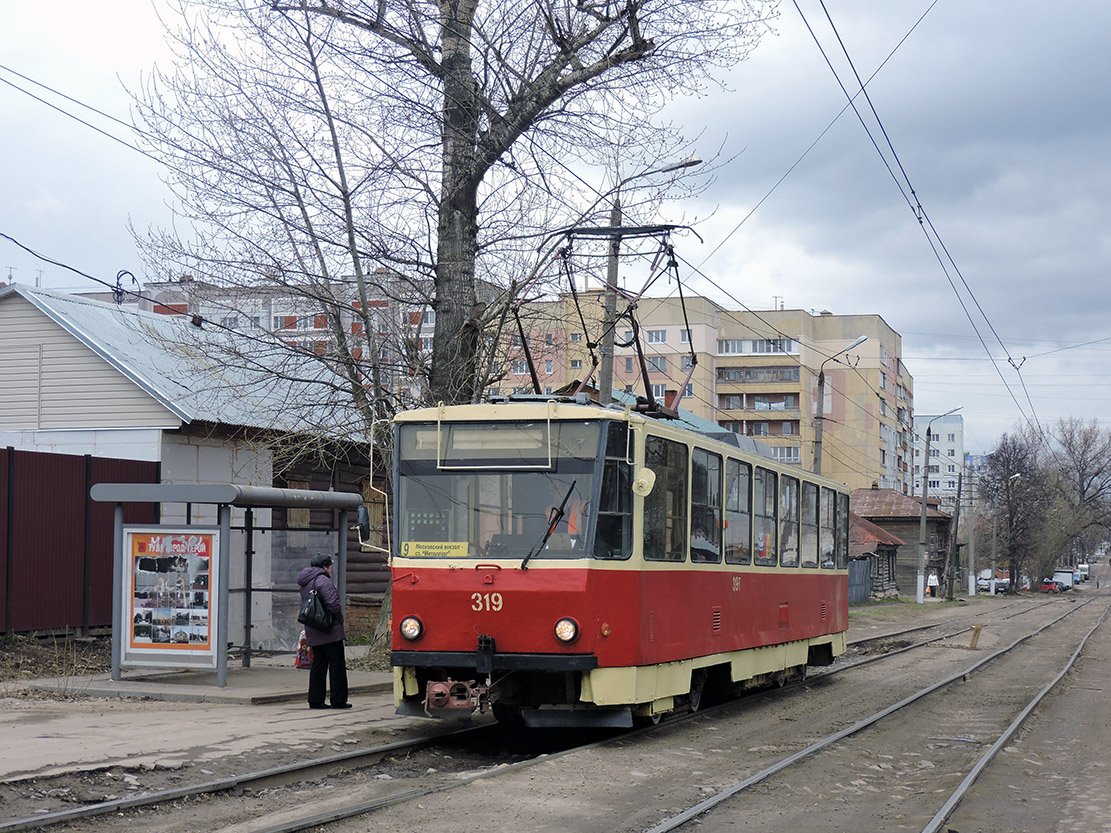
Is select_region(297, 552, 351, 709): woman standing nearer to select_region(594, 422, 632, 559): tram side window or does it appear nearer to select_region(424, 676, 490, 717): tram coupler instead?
select_region(424, 676, 490, 717): tram coupler

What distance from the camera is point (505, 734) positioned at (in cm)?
1201

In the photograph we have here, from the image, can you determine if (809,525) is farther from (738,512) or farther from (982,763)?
(982,763)

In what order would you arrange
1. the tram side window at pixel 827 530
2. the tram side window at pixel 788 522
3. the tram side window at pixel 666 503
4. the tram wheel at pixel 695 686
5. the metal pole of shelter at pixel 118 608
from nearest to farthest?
the tram side window at pixel 666 503 < the tram wheel at pixel 695 686 < the metal pole of shelter at pixel 118 608 < the tram side window at pixel 788 522 < the tram side window at pixel 827 530

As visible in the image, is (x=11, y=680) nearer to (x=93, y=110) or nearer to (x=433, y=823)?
(x=93, y=110)

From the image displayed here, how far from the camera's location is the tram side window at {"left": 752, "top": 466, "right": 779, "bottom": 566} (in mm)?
14109

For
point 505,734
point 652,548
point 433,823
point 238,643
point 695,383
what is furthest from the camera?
point 695,383

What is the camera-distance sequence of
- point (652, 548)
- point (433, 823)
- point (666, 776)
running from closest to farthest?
1. point (433, 823)
2. point (666, 776)
3. point (652, 548)

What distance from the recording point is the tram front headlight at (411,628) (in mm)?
10672

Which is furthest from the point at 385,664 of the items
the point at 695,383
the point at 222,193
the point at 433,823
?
the point at 695,383

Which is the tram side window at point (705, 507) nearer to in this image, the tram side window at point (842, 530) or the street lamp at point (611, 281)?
the street lamp at point (611, 281)

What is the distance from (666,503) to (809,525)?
5.72m

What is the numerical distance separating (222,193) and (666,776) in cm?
982

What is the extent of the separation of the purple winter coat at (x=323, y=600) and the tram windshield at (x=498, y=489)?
1.91 meters

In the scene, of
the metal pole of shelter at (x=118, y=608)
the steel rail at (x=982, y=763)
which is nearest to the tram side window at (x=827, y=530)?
the steel rail at (x=982, y=763)
